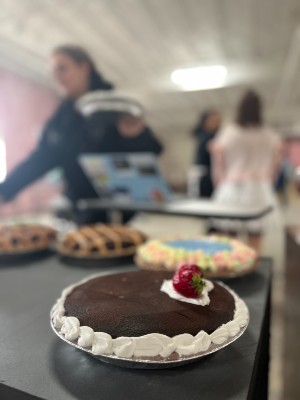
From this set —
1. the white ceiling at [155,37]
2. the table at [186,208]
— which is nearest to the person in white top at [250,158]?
the white ceiling at [155,37]

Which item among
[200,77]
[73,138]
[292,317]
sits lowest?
[292,317]

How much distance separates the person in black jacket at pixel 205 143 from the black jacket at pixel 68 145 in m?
0.86

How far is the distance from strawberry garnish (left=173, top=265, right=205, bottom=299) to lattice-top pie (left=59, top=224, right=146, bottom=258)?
65 centimetres

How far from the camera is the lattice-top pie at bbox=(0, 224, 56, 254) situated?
1354mm

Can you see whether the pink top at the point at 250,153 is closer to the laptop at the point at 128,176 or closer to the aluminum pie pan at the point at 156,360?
the laptop at the point at 128,176

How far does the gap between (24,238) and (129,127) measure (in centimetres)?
96

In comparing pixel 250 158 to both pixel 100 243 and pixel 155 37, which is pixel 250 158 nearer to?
pixel 155 37

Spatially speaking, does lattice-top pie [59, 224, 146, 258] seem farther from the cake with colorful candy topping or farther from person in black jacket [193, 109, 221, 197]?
person in black jacket [193, 109, 221, 197]

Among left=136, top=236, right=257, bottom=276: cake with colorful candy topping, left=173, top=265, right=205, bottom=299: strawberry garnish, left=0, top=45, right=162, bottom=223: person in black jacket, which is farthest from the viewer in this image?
left=0, top=45, right=162, bottom=223: person in black jacket

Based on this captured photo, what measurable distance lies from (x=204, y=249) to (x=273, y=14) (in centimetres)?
139

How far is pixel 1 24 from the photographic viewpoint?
1679 mm

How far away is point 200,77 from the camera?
2.27 metres

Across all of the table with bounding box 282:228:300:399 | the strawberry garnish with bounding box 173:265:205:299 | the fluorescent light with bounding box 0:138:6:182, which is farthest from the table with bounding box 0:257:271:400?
the fluorescent light with bounding box 0:138:6:182

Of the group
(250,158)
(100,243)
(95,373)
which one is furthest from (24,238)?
(250,158)
